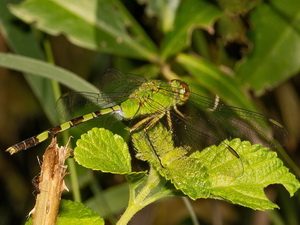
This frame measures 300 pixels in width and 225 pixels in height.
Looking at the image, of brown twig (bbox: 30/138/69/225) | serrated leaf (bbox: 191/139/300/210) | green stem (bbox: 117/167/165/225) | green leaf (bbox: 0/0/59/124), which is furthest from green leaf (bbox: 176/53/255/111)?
brown twig (bbox: 30/138/69/225)

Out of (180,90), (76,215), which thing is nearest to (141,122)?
(180,90)

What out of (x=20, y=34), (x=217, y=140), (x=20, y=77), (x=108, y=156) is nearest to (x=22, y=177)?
(x=20, y=77)

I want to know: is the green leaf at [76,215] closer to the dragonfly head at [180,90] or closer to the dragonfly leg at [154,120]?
the dragonfly leg at [154,120]

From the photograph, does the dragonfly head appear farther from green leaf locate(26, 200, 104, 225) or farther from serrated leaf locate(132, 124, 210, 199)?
green leaf locate(26, 200, 104, 225)

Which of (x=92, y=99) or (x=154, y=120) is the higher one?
(x=92, y=99)

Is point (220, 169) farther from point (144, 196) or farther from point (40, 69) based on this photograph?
point (40, 69)

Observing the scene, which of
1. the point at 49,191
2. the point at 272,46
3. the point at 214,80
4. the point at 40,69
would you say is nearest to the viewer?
the point at 49,191
